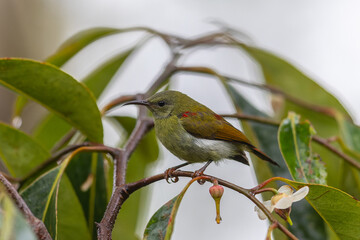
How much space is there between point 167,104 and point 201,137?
344mm

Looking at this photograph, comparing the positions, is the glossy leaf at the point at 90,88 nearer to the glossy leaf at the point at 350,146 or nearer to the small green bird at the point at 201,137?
the small green bird at the point at 201,137

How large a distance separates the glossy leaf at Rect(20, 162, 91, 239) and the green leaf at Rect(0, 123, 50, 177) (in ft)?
1.07

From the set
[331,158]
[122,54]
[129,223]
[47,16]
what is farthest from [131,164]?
[47,16]

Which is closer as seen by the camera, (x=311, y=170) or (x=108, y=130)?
(x=311, y=170)

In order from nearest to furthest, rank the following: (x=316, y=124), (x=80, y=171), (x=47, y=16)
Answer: (x=80, y=171)
(x=316, y=124)
(x=47, y=16)

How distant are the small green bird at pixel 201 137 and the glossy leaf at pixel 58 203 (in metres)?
0.68

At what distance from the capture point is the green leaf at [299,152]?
1.92m

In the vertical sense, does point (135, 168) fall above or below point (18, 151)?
below

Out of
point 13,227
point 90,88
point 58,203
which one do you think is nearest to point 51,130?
point 90,88

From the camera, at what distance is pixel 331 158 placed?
2.62m

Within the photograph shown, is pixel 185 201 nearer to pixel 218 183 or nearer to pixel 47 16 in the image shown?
pixel 47 16

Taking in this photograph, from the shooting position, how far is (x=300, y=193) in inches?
55.6

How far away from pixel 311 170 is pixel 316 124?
1.00 m

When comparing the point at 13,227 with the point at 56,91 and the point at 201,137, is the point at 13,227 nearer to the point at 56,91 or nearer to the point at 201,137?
the point at 56,91
